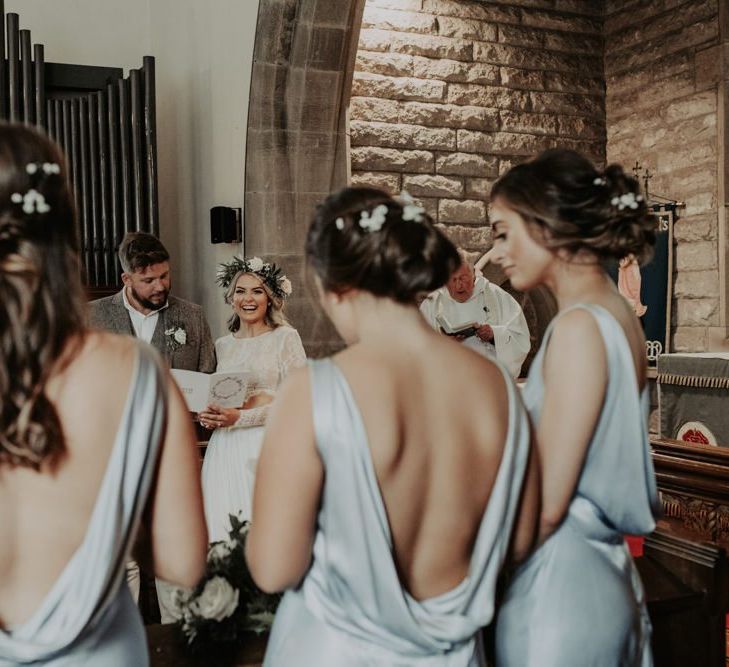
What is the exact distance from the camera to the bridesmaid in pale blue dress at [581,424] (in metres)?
1.57

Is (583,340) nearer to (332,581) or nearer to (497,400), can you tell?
(497,400)

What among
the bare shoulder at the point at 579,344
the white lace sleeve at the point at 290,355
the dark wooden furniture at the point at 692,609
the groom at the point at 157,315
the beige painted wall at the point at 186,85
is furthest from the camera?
the beige painted wall at the point at 186,85

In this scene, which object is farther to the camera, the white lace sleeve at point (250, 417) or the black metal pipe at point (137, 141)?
the black metal pipe at point (137, 141)

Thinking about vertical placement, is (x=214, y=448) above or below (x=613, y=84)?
below

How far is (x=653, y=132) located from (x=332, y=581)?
6.72m

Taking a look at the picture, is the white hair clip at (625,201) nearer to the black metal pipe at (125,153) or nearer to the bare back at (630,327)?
the bare back at (630,327)

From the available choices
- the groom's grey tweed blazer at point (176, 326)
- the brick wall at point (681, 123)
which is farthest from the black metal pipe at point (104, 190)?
the brick wall at point (681, 123)

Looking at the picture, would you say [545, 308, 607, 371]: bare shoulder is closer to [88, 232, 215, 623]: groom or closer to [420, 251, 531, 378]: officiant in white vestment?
[88, 232, 215, 623]: groom

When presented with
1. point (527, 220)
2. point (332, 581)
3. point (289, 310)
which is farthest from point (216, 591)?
point (289, 310)

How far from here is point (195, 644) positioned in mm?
1854

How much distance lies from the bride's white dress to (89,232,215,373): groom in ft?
1.26

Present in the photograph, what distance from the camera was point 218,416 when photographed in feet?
12.5

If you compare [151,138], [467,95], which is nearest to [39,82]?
[151,138]

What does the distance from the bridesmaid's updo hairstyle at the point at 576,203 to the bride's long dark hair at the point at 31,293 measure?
0.80m
